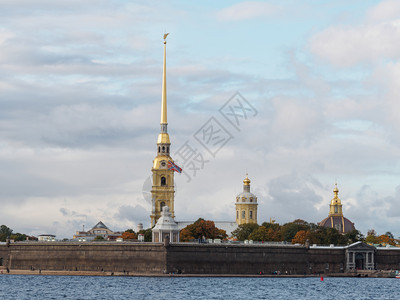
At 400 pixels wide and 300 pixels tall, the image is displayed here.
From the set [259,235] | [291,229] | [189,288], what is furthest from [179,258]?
[291,229]

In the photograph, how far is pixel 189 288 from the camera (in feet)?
385

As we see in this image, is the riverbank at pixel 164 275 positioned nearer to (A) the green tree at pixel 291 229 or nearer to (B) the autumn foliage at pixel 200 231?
(A) the green tree at pixel 291 229

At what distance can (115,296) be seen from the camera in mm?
103250

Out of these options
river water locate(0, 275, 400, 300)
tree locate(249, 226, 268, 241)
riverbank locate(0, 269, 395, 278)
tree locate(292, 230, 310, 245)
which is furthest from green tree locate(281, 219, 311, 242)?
river water locate(0, 275, 400, 300)

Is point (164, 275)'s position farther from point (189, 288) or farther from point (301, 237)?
point (301, 237)

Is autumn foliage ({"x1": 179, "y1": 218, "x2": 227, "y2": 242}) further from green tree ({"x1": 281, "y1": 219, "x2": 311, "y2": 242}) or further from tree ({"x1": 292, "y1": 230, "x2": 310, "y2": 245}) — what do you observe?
tree ({"x1": 292, "y1": 230, "x2": 310, "y2": 245})

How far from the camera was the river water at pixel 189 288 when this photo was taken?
106 metres

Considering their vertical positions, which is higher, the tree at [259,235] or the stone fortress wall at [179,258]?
the tree at [259,235]

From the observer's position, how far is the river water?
106m

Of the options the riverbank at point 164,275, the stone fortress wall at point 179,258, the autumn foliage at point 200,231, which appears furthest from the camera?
the autumn foliage at point 200,231

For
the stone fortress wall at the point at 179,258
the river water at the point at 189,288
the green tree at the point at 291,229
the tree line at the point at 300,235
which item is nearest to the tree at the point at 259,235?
the tree line at the point at 300,235

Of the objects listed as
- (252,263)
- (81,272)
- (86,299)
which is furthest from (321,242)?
(86,299)

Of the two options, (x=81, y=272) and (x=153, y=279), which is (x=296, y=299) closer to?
(x=153, y=279)

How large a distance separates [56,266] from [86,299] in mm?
56319
